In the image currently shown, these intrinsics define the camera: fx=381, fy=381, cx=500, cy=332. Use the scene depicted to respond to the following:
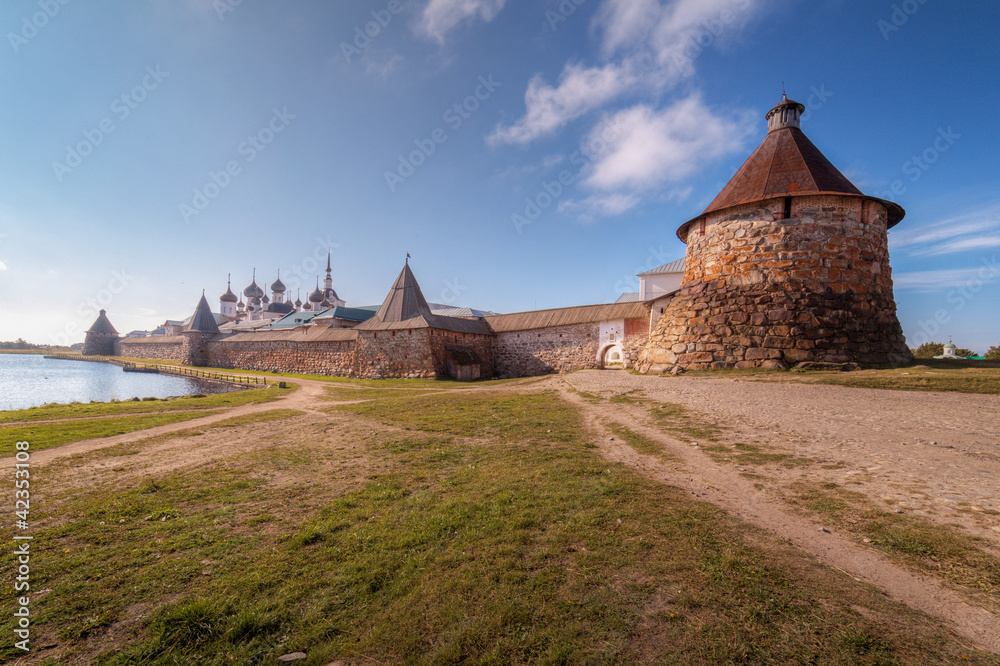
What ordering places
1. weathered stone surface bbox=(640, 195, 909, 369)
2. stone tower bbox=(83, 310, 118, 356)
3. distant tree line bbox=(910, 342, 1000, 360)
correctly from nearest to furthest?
weathered stone surface bbox=(640, 195, 909, 369)
distant tree line bbox=(910, 342, 1000, 360)
stone tower bbox=(83, 310, 118, 356)

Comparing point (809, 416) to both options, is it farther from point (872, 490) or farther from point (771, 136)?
point (771, 136)

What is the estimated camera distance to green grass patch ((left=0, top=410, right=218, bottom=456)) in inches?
283

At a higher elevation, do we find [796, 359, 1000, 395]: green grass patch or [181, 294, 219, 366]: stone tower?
[181, 294, 219, 366]: stone tower

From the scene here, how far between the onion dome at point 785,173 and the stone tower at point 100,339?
88.1 m

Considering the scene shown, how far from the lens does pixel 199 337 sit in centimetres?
4156

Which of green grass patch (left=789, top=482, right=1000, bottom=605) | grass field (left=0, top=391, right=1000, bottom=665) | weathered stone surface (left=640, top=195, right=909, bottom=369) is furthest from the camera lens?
weathered stone surface (left=640, top=195, right=909, bottom=369)

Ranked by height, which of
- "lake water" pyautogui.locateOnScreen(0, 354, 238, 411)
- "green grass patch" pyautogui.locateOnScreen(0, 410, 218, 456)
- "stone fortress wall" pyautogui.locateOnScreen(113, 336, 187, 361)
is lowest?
"lake water" pyautogui.locateOnScreen(0, 354, 238, 411)

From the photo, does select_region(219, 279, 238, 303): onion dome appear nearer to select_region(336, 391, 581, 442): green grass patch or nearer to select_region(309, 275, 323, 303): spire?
select_region(309, 275, 323, 303): spire

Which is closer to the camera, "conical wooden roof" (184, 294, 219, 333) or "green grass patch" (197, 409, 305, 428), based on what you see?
"green grass patch" (197, 409, 305, 428)

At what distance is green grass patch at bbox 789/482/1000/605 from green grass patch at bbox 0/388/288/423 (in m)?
15.4

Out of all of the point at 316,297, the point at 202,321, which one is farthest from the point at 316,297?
the point at 202,321

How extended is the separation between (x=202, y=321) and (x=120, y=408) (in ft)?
124

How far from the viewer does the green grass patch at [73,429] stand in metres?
7.20

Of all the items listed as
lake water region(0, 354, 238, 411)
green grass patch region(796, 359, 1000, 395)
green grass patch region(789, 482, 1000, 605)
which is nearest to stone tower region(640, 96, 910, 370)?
green grass patch region(796, 359, 1000, 395)
